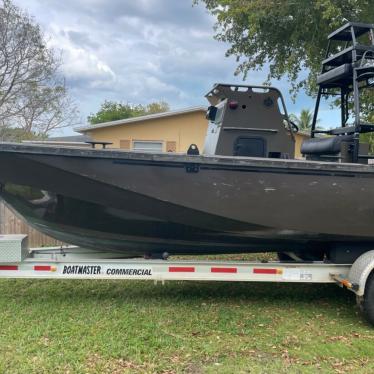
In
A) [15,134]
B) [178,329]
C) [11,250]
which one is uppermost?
[15,134]

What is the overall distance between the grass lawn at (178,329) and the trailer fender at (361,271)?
0.46m

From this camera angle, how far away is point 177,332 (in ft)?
13.9

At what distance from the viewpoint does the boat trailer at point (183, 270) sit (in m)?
4.48

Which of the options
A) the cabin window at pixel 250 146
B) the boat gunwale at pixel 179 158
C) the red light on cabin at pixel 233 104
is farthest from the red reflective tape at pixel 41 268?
the red light on cabin at pixel 233 104

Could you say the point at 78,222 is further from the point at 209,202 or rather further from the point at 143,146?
the point at 143,146

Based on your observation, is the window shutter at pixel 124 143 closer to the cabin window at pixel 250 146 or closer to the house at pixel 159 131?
the house at pixel 159 131

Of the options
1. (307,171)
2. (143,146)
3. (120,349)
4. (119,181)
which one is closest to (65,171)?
(119,181)

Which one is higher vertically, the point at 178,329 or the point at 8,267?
the point at 8,267

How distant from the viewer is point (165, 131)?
16.0 m

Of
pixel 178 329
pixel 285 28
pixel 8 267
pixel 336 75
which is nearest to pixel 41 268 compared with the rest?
pixel 8 267

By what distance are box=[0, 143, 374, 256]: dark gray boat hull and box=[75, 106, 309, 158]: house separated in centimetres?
1123

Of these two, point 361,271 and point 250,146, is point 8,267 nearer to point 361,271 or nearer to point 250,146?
point 250,146

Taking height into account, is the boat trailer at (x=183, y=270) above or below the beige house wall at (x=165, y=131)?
below

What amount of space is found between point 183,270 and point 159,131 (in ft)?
38.5
